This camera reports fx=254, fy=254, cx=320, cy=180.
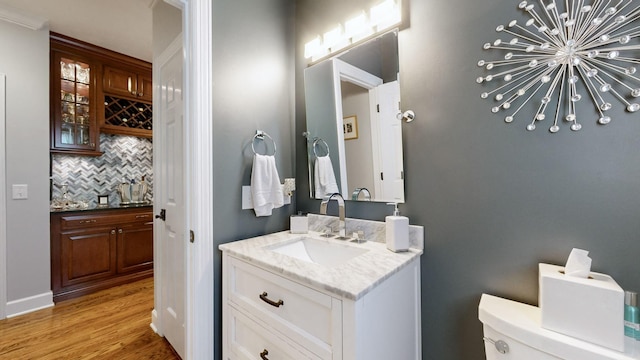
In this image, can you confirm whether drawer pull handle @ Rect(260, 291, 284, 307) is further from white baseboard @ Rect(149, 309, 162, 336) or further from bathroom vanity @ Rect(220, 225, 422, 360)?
white baseboard @ Rect(149, 309, 162, 336)

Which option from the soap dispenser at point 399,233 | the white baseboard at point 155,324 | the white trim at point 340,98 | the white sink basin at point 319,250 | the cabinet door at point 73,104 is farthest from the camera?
the cabinet door at point 73,104

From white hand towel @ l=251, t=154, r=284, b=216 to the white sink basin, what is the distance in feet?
0.83

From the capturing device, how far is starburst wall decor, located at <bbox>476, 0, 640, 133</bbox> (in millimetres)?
809

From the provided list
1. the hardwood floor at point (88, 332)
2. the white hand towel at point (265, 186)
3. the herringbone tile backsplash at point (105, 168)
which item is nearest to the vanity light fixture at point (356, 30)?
the white hand towel at point (265, 186)

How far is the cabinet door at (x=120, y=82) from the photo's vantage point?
291 centimetres

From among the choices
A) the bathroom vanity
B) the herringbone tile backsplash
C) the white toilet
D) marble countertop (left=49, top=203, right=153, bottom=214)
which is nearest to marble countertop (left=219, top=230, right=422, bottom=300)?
the bathroom vanity

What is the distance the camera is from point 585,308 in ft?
2.29

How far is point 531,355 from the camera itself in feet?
2.47

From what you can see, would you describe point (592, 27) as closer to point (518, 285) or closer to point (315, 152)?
point (518, 285)

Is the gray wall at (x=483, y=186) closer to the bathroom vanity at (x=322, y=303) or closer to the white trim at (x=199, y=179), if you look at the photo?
the bathroom vanity at (x=322, y=303)

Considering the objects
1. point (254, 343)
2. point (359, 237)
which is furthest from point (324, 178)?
point (254, 343)

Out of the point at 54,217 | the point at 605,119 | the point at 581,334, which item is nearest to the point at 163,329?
the point at 54,217

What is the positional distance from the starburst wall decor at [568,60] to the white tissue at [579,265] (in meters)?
0.42

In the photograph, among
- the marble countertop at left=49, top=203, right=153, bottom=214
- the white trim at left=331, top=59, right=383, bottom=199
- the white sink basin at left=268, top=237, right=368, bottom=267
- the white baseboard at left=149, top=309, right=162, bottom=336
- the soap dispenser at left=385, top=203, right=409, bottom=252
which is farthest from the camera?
the marble countertop at left=49, top=203, right=153, bottom=214
